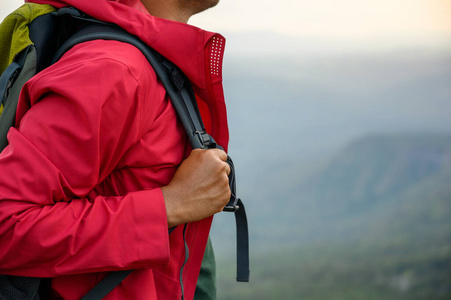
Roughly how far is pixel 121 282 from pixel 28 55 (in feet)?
1.31

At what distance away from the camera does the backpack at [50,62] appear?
2.50ft

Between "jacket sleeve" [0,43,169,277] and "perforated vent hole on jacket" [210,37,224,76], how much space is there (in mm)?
177

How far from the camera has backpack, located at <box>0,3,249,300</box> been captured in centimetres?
76

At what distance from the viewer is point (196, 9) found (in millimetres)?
1055

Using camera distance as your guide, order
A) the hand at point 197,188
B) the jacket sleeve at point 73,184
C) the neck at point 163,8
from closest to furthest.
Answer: the jacket sleeve at point 73,184 < the hand at point 197,188 < the neck at point 163,8

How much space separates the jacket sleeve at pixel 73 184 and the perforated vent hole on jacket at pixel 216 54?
0.58 ft

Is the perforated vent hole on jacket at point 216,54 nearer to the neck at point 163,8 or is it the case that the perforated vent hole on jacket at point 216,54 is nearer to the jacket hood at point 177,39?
the jacket hood at point 177,39

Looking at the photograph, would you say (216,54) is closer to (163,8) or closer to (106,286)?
(163,8)

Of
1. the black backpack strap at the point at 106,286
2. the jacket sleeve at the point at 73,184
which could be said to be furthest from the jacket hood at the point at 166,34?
the black backpack strap at the point at 106,286

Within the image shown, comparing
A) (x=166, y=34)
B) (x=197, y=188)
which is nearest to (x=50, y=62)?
(x=166, y=34)

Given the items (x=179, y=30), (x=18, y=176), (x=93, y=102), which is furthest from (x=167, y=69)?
(x=18, y=176)

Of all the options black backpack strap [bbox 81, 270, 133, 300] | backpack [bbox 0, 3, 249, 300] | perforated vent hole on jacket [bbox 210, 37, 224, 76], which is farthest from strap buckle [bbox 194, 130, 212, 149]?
black backpack strap [bbox 81, 270, 133, 300]

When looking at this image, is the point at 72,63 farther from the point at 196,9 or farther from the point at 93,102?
the point at 196,9

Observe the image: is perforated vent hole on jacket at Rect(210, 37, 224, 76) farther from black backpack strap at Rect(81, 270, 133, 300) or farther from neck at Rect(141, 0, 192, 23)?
black backpack strap at Rect(81, 270, 133, 300)
